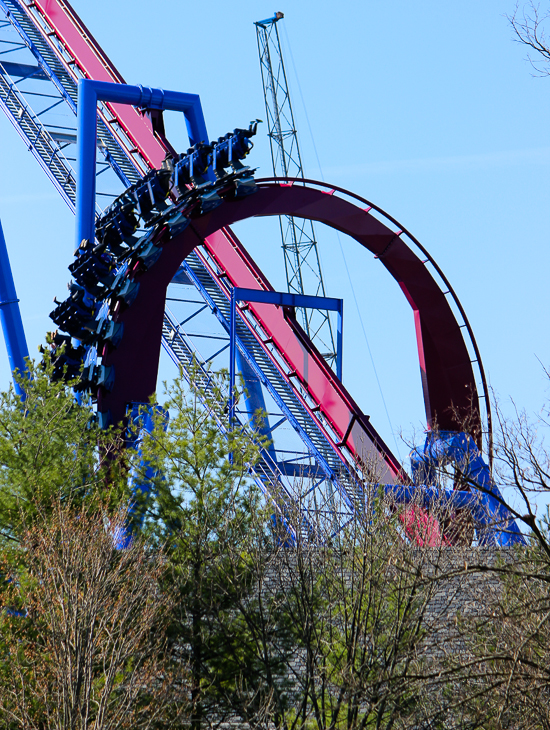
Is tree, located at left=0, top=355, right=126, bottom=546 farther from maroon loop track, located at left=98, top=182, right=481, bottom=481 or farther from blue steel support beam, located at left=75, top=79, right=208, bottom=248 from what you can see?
blue steel support beam, located at left=75, top=79, right=208, bottom=248

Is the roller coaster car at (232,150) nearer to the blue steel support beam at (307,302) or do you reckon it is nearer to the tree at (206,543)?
the blue steel support beam at (307,302)

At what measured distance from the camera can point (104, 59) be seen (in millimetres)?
30344

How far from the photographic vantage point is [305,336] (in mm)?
28219

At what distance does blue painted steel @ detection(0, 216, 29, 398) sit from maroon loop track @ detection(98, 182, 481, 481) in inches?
141

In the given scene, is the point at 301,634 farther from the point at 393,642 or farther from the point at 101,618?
the point at 101,618

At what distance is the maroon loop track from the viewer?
20.7 m

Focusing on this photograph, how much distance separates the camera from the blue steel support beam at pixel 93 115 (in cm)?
2328

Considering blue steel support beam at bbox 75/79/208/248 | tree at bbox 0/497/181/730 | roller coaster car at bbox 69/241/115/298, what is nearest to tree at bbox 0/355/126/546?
tree at bbox 0/497/181/730

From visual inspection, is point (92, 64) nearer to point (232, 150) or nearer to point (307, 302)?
point (232, 150)

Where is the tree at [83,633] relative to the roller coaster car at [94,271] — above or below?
below

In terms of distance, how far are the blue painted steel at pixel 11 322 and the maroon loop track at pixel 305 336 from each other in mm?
3591

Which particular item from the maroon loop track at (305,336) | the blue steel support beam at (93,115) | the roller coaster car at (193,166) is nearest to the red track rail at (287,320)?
the maroon loop track at (305,336)

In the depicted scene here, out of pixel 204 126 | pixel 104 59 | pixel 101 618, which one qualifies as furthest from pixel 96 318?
pixel 104 59

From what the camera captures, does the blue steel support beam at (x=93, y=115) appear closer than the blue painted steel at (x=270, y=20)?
Yes
